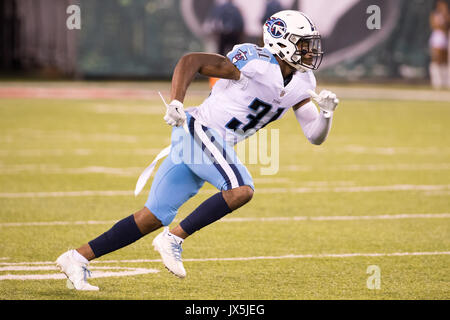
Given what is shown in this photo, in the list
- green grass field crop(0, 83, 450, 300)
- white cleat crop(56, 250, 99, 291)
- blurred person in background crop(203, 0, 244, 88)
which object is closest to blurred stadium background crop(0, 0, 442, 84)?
blurred person in background crop(203, 0, 244, 88)

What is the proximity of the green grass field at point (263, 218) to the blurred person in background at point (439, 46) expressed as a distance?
8.81 metres

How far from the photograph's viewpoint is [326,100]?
483 centimetres

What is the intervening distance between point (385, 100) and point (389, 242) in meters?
12.8

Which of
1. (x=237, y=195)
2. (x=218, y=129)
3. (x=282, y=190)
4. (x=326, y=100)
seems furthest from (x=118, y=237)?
(x=282, y=190)

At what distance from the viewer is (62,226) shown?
21.4 ft

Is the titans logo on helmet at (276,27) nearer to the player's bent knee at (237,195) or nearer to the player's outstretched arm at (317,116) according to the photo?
the player's outstretched arm at (317,116)

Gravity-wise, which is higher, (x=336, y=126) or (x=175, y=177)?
(x=175, y=177)

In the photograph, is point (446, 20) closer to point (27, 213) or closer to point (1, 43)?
point (1, 43)

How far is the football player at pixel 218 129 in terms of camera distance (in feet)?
15.4

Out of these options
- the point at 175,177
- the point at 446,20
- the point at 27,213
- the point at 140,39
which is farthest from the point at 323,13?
the point at 175,177

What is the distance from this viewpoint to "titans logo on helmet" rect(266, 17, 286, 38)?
4.94 m

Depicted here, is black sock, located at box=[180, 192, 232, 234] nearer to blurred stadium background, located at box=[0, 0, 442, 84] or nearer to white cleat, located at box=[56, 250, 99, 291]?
white cleat, located at box=[56, 250, 99, 291]

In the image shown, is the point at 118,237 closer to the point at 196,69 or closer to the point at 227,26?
the point at 196,69
